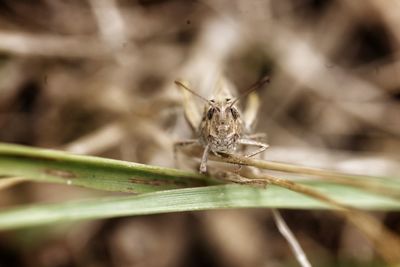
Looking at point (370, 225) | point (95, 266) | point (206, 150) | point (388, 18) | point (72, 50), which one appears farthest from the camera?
point (388, 18)

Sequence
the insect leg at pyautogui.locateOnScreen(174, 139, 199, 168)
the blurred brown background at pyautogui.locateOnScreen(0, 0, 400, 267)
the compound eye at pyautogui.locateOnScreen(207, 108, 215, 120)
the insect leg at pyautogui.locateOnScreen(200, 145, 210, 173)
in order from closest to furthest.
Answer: the insect leg at pyautogui.locateOnScreen(200, 145, 210, 173), the compound eye at pyautogui.locateOnScreen(207, 108, 215, 120), the insect leg at pyautogui.locateOnScreen(174, 139, 199, 168), the blurred brown background at pyautogui.locateOnScreen(0, 0, 400, 267)

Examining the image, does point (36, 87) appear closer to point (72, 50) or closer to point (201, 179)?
point (72, 50)

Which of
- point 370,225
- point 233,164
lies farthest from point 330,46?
point 233,164

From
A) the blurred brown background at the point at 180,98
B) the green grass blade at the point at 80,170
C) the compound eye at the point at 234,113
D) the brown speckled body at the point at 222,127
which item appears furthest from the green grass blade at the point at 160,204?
the blurred brown background at the point at 180,98

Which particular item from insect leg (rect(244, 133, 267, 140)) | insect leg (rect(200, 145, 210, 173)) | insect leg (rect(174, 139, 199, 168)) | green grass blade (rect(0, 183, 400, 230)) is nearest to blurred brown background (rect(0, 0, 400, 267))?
insect leg (rect(174, 139, 199, 168))

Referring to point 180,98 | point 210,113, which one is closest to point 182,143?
point 210,113

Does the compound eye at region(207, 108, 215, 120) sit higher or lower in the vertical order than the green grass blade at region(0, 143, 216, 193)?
higher

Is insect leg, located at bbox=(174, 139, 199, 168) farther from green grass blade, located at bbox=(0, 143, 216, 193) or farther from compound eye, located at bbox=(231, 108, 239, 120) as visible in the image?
green grass blade, located at bbox=(0, 143, 216, 193)

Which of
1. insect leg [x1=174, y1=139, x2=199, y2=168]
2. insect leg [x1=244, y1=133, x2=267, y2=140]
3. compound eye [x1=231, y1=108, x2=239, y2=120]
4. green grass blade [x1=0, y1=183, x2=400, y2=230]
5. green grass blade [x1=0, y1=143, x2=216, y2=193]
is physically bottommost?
green grass blade [x1=0, y1=183, x2=400, y2=230]
